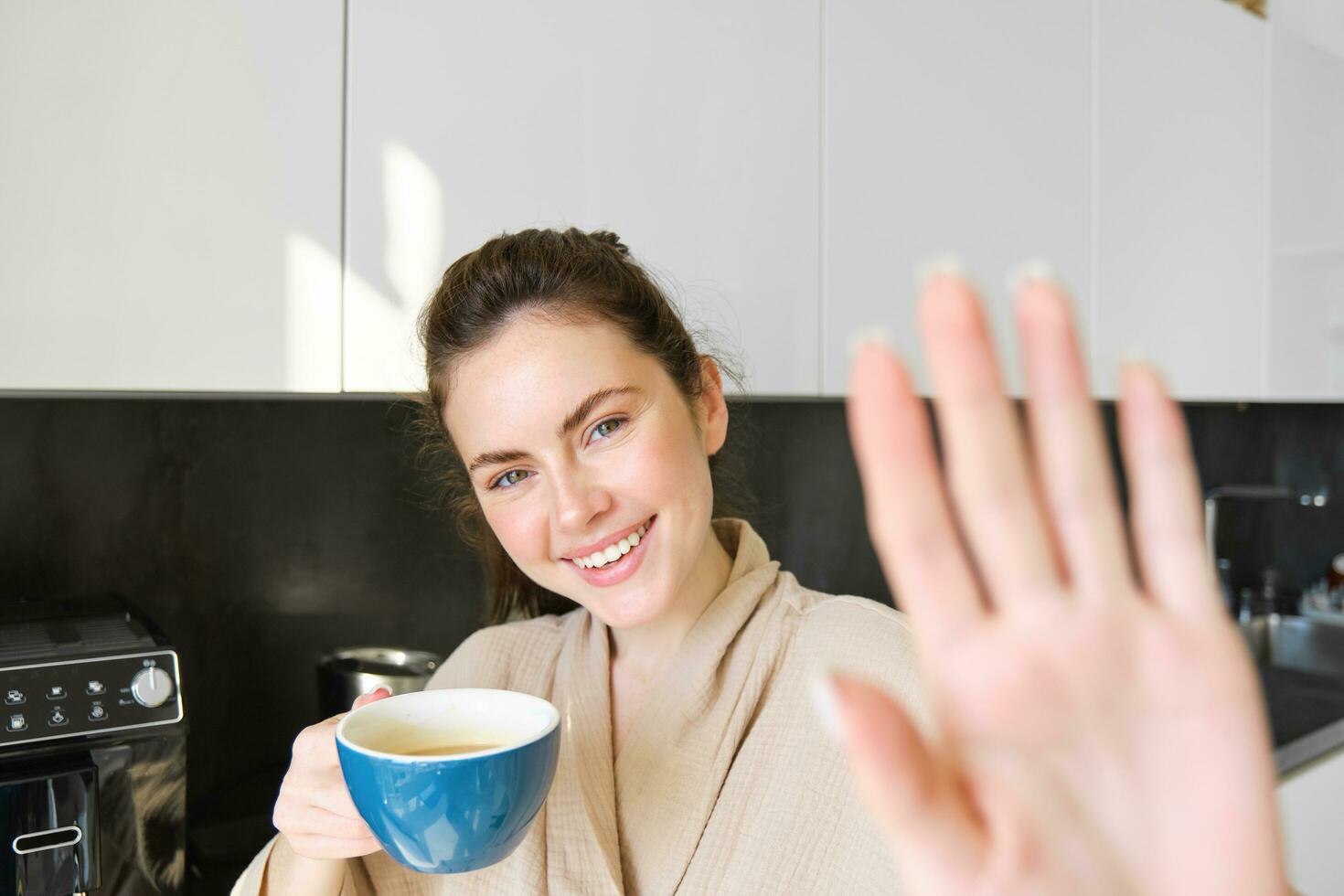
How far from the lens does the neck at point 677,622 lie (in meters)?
0.98

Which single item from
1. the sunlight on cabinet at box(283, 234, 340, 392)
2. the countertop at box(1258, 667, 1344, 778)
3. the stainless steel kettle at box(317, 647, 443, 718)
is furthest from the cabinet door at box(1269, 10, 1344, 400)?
the sunlight on cabinet at box(283, 234, 340, 392)

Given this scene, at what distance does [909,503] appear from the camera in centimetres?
A: 31

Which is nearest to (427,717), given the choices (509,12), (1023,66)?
(509,12)

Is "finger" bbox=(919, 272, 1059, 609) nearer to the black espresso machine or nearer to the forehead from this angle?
the forehead

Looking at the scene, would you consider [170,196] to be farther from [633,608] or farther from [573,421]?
[633,608]

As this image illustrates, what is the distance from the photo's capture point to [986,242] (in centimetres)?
143

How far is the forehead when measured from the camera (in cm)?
82

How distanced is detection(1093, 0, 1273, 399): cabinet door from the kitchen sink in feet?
2.25

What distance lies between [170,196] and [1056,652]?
823 mm

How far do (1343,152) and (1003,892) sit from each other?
7.25ft

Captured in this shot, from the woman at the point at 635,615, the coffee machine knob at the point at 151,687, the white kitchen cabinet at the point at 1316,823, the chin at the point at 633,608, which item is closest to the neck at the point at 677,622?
the woman at the point at 635,615

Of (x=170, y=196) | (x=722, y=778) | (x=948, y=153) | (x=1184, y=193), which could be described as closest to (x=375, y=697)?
(x=722, y=778)

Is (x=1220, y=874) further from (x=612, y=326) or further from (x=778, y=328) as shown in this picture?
(x=778, y=328)

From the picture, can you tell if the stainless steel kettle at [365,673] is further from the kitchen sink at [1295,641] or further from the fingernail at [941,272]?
the kitchen sink at [1295,641]
